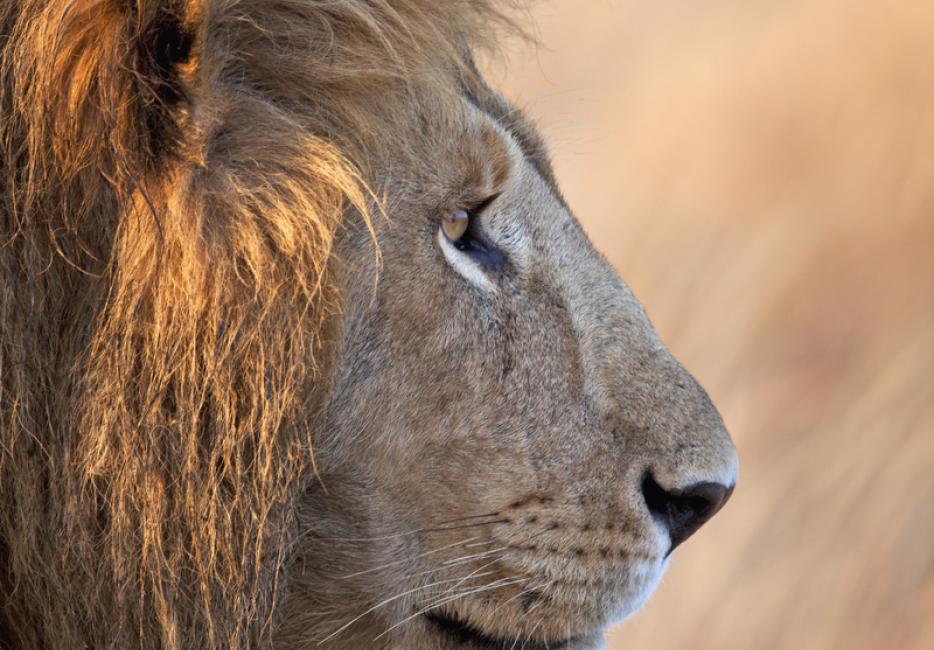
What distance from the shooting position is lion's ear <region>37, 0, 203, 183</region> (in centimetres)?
198

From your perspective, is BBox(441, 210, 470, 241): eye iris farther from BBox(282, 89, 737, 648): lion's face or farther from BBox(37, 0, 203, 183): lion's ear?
BBox(37, 0, 203, 183): lion's ear

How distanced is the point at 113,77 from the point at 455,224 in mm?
587

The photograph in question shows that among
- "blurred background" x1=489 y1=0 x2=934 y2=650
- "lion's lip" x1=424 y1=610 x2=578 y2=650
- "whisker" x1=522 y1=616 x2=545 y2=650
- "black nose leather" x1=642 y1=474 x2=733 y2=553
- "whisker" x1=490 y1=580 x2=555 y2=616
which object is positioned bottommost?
"blurred background" x1=489 y1=0 x2=934 y2=650

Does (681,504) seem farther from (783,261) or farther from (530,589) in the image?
(783,261)

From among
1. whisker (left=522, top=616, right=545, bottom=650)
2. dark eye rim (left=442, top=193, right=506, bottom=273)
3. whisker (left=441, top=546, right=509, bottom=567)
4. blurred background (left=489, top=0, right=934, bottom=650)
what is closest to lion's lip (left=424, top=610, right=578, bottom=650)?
whisker (left=522, top=616, right=545, bottom=650)

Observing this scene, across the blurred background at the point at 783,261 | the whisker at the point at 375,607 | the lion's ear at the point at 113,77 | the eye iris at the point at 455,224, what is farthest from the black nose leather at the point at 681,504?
the blurred background at the point at 783,261

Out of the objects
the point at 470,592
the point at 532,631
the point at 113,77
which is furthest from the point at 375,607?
the point at 113,77

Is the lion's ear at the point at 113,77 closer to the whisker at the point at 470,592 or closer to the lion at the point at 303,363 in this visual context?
the lion at the point at 303,363

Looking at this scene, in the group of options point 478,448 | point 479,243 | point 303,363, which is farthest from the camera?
point 479,243

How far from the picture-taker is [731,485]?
2348mm

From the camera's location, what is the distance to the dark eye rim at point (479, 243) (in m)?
2.31

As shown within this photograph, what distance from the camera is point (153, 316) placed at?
2070mm

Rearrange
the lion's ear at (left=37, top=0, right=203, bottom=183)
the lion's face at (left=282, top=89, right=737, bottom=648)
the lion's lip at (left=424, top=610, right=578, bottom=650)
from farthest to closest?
the lion's lip at (left=424, top=610, right=578, bottom=650)
the lion's face at (left=282, top=89, right=737, bottom=648)
the lion's ear at (left=37, top=0, right=203, bottom=183)

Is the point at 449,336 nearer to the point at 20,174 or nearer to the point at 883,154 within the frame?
the point at 20,174
